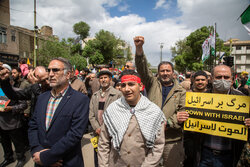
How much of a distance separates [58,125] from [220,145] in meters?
2.22

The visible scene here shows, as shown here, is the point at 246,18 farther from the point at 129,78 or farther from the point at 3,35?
the point at 3,35

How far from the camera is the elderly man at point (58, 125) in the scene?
1.85 meters

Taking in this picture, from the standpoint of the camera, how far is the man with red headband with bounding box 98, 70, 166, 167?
5.62 ft

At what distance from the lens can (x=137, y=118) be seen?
1.77 meters

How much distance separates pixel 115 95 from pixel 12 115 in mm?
2470

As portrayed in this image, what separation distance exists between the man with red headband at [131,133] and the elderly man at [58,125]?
1.27 feet

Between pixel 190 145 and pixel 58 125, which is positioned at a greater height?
pixel 58 125

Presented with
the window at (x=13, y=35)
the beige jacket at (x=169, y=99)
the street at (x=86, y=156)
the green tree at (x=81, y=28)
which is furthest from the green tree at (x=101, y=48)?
the beige jacket at (x=169, y=99)

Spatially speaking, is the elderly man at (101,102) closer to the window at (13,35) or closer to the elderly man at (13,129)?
the elderly man at (13,129)

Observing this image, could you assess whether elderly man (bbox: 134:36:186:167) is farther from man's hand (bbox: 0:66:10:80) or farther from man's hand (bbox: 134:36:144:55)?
man's hand (bbox: 0:66:10:80)

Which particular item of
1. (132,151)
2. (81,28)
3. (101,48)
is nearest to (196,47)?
(101,48)

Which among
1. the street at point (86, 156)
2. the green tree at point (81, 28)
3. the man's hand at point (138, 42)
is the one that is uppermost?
the green tree at point (81, 28)

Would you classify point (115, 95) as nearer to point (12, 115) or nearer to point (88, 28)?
point (12, 115)

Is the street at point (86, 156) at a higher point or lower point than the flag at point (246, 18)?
lower
